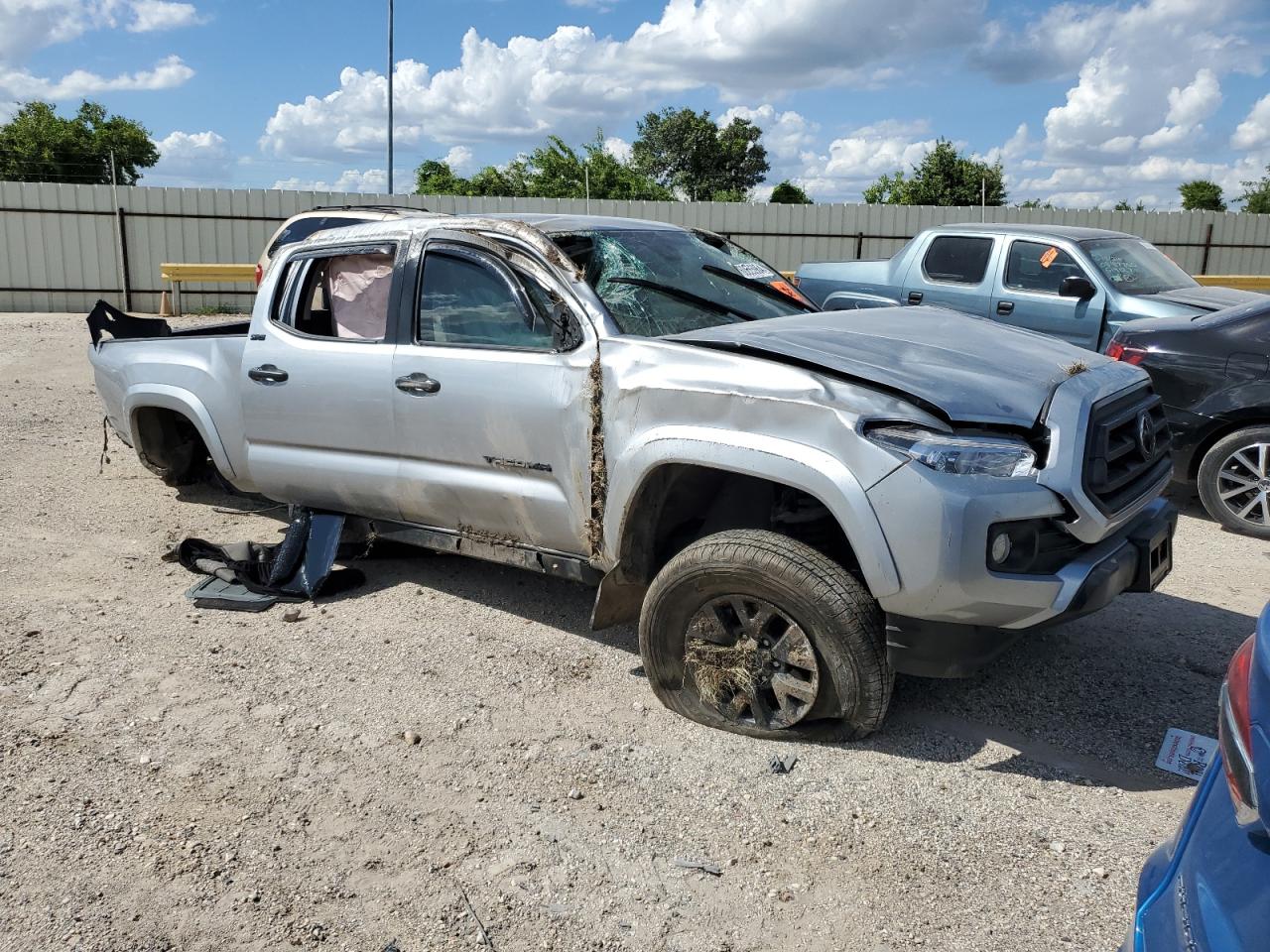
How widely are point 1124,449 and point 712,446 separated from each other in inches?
54.0

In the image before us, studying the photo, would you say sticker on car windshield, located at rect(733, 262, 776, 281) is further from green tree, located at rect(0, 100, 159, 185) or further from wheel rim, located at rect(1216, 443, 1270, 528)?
green tree, located at rect(0, 100, 159, 185)

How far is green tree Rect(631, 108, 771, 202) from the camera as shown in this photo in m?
52.3

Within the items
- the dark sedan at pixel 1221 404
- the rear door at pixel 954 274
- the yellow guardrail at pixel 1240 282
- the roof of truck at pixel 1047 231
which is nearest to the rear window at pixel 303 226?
the rear door at pixel 954 274

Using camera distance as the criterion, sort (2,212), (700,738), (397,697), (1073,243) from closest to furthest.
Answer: (700,738) < (397,697) < (1073,243) < (2,212)

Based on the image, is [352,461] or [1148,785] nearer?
[1148,785]

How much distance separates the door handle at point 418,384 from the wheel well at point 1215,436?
4.72m

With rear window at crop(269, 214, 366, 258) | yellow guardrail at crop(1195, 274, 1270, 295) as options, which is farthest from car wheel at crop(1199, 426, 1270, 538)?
yellow guardrail at crop(1195, 274, 1270, 295)

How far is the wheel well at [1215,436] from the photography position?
620cm

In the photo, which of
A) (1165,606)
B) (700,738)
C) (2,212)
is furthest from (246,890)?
(2,212)

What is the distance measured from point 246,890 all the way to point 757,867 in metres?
1.41

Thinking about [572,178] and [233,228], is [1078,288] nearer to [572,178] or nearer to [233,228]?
[233,228]

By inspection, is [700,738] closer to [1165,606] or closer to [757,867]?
[757,867]

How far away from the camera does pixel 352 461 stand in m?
4.70

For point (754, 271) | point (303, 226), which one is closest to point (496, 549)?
point (754, 271)
